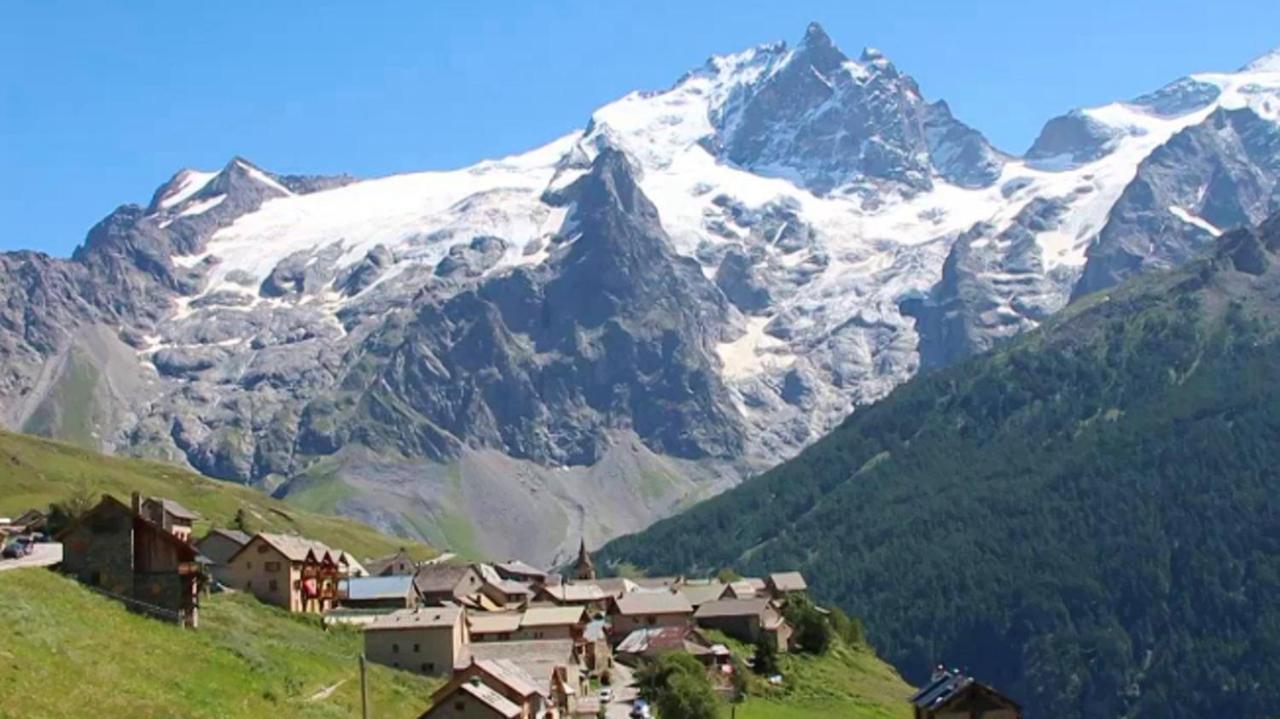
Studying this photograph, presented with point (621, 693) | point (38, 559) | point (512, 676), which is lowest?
point (621, 693)

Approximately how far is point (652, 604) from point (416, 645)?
5258 cm

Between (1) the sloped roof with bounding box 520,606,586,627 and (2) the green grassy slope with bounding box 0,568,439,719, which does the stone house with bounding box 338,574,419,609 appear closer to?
(1) the sloped roof with bounding box 520,606,586,627

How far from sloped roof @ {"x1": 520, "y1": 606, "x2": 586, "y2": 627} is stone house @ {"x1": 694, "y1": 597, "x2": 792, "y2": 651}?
86.3ft

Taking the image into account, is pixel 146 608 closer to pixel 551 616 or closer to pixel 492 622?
pixel 492 622

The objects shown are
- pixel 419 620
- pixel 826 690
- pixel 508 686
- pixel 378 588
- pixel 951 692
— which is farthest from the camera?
pixel 826 690

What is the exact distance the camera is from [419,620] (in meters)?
115

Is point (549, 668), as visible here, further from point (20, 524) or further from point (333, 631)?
point (20, 524)

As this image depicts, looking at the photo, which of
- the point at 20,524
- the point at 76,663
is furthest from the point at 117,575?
the point at 20,524

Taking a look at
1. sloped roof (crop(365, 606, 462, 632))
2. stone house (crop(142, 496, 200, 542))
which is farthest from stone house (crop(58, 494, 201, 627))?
stone house (crop(142, 496, 200, 542))

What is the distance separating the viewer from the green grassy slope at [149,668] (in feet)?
194

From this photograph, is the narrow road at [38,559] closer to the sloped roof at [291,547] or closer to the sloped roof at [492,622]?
the sloped roof at [291,547]

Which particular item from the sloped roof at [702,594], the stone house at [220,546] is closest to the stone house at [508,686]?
the stone house at [220,546]

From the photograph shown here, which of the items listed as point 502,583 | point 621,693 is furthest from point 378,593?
point 502,583

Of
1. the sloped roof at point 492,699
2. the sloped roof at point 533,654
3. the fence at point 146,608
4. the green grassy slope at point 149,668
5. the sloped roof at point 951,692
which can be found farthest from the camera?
the sloped roof at point 533,654
